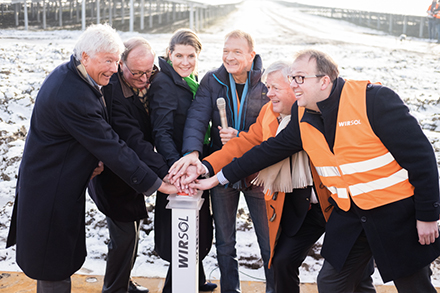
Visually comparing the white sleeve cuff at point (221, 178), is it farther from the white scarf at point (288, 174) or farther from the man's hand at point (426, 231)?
the man's hand at point (426, 231)

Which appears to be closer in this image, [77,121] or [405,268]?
[405,268]

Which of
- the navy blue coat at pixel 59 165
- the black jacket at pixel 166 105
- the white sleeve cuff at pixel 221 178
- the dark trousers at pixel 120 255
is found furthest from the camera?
the dark trousers at pixel 120 255

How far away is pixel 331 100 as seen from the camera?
1889mm

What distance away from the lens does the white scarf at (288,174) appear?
7.49 ft

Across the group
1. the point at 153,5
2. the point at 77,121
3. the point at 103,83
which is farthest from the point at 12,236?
the point at 153,5

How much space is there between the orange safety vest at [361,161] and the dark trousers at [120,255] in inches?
56.6

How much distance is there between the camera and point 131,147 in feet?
8.04

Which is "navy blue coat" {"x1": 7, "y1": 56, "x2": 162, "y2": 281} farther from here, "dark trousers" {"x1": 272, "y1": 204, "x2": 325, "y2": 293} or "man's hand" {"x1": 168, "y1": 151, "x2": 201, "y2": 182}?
"dark trousers" {"x1": 272, "y1": 204, "x2": 325, "y2": 293}

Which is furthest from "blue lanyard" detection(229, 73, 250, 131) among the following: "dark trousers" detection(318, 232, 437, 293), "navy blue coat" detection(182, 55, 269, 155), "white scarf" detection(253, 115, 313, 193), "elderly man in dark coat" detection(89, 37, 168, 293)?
"dark trousers" detection(318, 232, 437, 293)

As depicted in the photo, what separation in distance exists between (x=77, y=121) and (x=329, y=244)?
4.66 feet

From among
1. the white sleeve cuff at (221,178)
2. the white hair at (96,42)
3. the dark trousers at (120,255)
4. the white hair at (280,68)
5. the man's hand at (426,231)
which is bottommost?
the dark trousers at (120,255)

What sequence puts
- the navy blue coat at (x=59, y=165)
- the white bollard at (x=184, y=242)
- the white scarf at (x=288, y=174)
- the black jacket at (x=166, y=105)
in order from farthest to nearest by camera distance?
1. the black jacket at (x=166, y=105)
2. the white scarf at (x=288, y=174)
3. the white bollard at (x=184, y=242)
4. the navy blue coat at (x=59, y=165)

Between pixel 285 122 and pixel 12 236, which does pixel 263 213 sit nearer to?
pixel 285 122

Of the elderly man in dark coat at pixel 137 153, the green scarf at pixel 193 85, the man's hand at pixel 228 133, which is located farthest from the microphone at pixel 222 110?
the elderly man in dark coat at pixel 137 153
